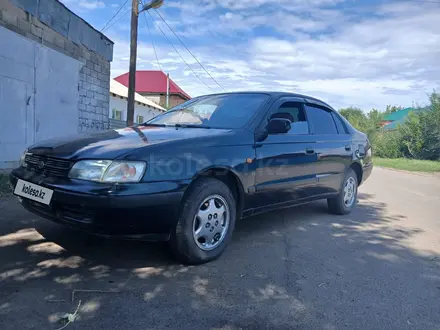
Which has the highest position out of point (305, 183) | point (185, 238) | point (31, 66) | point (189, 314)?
point (31, 66)

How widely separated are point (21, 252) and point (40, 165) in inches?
31.8

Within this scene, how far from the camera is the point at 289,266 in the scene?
3.46m

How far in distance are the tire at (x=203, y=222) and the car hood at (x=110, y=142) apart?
19.5 inches

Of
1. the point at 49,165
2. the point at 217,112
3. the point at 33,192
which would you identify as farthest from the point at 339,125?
the point at 33,192

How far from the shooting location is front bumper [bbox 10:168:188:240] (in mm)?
2756

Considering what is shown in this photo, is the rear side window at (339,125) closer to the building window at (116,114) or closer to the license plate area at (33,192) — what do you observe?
the license plate area at (33,192)

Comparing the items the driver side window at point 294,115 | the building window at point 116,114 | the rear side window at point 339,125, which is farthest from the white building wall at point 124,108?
the driver side window at point 294,115

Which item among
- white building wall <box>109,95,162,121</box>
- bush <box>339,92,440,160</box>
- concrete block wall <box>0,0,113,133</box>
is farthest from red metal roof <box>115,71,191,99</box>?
concrete block wall <box>0,0,113,133</box>

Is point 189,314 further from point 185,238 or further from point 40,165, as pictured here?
point 40,165

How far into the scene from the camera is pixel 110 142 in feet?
10.5

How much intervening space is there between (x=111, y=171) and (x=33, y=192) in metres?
0.80

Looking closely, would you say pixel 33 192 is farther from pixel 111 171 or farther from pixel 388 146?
pixel 388 146

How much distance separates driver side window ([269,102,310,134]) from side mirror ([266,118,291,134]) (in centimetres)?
31

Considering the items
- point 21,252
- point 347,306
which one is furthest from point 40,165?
point 347,306
